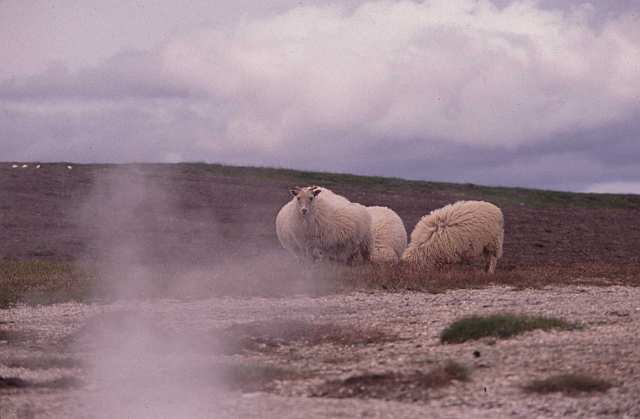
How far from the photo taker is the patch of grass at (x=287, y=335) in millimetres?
15055

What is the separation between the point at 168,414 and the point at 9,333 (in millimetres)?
6709

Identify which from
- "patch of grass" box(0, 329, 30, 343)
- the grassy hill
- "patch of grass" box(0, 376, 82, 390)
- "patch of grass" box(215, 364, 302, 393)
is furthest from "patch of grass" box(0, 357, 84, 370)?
the grassy hill

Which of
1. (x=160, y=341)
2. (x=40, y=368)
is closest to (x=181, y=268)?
(x=160, y=341)

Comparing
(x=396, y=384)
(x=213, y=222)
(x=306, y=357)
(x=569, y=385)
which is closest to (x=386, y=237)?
(x=306, y=357)

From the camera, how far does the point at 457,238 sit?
85.7 feet

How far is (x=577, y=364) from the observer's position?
477 inches

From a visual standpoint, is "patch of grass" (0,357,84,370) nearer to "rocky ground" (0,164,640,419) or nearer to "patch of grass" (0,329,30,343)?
"rocky ground" (0,164,640,419)

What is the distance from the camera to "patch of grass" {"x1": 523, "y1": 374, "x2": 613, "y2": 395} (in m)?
11.1

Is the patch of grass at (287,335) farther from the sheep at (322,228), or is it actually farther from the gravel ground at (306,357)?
the sheep at (322,228)

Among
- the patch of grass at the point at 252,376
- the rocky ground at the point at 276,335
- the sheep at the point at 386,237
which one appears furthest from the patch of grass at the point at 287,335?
the sheep at the point at 386,237

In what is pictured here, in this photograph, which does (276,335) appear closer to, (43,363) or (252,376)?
(43,363)

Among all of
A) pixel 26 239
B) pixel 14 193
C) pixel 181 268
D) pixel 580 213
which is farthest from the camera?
pixel 580 213

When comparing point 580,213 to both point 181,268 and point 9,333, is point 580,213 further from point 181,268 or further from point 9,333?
point 9,333

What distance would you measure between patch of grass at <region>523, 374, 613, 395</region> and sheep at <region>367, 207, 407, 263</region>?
52.6 feet
